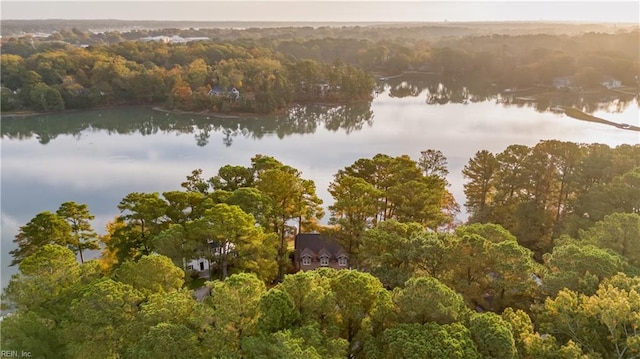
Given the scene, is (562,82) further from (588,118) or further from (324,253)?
(324,253)

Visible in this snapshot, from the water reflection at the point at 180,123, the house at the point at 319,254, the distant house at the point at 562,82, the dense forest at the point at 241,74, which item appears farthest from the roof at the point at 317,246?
the distant house at the point at 562,82

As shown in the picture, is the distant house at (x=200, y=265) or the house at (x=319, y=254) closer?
the distant house at (x=200, y=265)

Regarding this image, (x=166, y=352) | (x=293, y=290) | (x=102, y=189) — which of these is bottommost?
(x=102, y=189)

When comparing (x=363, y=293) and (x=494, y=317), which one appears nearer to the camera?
(x=494, y=317)

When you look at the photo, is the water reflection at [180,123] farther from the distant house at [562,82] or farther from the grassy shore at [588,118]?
the distant house at [562,82]

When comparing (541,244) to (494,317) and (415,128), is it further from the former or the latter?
(415,128)

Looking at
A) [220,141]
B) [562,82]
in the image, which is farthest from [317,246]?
[562,82]

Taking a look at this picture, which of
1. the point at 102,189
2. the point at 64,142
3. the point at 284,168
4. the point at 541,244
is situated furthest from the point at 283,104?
the point at 541,244
